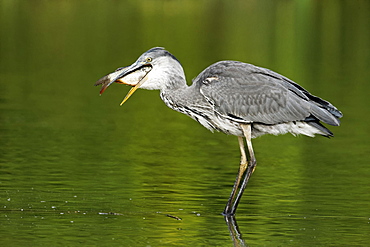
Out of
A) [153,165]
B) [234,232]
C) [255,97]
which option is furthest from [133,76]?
[153,165]

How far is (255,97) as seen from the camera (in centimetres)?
1113

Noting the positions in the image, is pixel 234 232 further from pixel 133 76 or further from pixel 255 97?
pixel 133 76

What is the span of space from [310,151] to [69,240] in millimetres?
7392

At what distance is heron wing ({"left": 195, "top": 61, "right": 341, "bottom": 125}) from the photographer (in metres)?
11.0

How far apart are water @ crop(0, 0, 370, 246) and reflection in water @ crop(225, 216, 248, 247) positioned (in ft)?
0.04

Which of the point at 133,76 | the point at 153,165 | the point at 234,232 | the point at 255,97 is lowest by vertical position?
the point at 153,165

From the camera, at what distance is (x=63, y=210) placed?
1038 centimetres

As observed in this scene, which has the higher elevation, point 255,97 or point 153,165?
point 255,97

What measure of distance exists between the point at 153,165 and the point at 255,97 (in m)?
3.03

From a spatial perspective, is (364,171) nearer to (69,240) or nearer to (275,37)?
(69,240)

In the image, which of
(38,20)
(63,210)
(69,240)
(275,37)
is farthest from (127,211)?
(38,20)

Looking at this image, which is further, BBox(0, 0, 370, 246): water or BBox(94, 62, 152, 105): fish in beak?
BBox(94, 62, 152, 105): fish in beak

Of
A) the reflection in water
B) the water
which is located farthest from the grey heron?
the water

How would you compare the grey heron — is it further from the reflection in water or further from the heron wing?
the reflection in water
